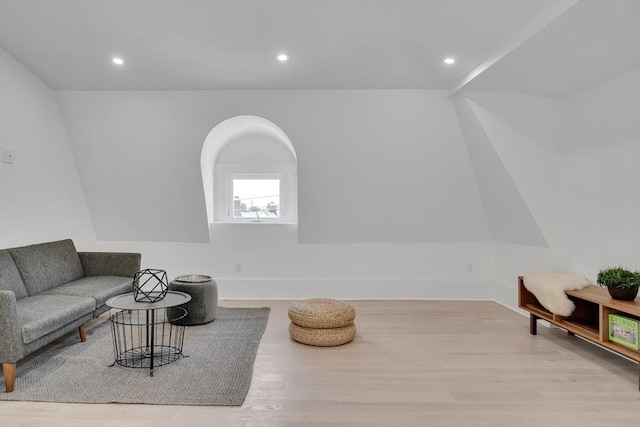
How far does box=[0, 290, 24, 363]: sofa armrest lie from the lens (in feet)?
8.17

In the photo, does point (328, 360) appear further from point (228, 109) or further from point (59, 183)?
point (59, 183)

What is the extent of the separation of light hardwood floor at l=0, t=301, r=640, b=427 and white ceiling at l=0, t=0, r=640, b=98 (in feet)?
7.21

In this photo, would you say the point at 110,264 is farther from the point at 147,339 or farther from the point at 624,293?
the point at 624,293

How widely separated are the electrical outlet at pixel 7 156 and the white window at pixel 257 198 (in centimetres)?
237

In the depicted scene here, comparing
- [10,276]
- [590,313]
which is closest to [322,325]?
[590,313]

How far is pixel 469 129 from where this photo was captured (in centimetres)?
409

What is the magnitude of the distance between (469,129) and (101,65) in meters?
3.54

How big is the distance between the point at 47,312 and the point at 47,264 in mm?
988

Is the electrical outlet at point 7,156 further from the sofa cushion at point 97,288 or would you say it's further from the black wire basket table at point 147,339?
the black wire basket table at point 147,339

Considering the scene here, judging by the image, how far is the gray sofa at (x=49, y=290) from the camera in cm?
252

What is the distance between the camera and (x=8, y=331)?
2.50 metres

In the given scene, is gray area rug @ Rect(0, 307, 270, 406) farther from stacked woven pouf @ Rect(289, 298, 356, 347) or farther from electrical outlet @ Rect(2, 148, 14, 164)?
electrical outlet @ Rect(2, 148, 14, 164)

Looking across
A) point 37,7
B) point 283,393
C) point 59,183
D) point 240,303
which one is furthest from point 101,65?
point 283,393

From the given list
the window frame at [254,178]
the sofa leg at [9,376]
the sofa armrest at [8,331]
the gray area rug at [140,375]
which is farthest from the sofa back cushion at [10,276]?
the window frame at [254,178]
